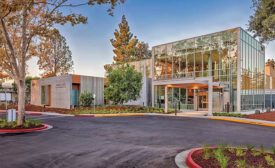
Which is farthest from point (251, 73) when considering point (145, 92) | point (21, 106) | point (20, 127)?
point (20, 127)

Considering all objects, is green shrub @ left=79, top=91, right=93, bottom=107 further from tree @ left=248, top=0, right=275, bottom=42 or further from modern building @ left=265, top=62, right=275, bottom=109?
modern building @ left=265, top=62, right=275, bottom=109

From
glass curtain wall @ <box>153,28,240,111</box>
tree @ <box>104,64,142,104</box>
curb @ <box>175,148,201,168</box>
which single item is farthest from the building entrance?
curb @ <box>175,148,201,168</box>

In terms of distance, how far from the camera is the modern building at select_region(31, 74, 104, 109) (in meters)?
34.0

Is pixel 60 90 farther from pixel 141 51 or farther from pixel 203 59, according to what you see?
pixel 141 51

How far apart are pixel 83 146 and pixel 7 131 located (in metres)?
6.73

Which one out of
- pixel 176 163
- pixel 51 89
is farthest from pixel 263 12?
pixel 51 89

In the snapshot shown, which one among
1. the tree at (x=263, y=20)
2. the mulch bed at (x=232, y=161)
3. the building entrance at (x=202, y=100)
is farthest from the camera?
the building entrance at (x=202, y=100)

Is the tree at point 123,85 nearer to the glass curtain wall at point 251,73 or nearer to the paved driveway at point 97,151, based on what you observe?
the glass curtain wall at point 251,73

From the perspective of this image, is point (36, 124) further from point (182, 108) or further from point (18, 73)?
point (182, 108)

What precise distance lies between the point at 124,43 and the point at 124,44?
11.2 inches

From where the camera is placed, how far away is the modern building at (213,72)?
98.6ft

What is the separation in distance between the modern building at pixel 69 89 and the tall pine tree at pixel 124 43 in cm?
3275

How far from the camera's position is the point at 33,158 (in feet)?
27.0

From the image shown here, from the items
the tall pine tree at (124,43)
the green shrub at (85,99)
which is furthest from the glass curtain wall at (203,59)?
the tall pine tree at (124,43)
